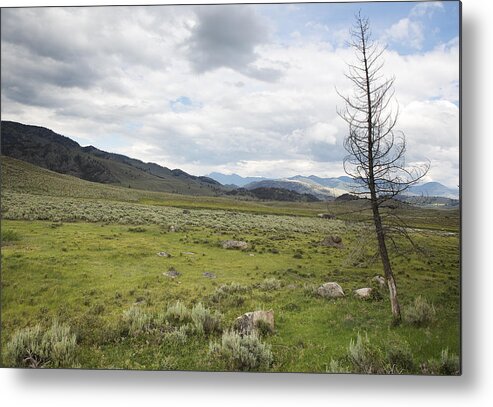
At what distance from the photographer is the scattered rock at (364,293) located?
6.01 m

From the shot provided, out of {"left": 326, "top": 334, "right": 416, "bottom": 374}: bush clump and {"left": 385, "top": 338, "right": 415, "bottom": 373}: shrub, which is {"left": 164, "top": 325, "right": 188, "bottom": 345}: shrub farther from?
{"left": 385, "top": 338, "right": 415, "bottom": 373}: shrub

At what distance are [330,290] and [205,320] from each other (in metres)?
2.43

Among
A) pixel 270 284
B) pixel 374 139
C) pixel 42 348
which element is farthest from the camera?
pixel 270 284

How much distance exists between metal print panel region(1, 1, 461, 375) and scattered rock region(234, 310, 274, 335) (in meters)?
0.03

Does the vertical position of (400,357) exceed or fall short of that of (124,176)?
it falls short

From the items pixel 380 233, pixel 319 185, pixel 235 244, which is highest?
pixel 319 185

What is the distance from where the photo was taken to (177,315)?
19.6 feet

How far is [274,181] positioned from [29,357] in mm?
5768

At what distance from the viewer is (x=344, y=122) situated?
20.2 feet

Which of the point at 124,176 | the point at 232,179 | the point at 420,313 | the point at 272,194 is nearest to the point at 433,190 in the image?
the point at 420,313

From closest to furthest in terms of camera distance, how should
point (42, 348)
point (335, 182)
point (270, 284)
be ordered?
point (42, 348)
point (335, 182)
point (270, 284)

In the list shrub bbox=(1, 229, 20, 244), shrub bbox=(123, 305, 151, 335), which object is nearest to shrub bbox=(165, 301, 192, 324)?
shrub bbox=(123, 305, 151, 335)

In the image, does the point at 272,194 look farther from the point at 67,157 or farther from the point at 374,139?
the point at 67,157

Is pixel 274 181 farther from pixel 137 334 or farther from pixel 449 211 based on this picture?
pixel 137 334
